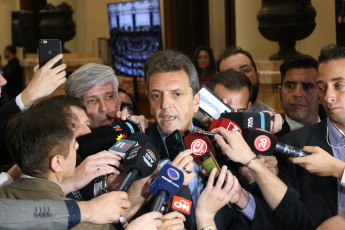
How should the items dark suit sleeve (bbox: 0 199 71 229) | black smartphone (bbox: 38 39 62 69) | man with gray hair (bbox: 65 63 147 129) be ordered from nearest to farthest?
dark suit sleeve (bbox: 0 199 71 229)
black smartphone (bbox: 38 39 62 69)
man with gray hair (bbox: 65 63 147 129)

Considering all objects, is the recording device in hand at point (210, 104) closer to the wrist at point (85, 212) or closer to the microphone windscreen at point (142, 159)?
the microphone windscreen at point (142, 159)

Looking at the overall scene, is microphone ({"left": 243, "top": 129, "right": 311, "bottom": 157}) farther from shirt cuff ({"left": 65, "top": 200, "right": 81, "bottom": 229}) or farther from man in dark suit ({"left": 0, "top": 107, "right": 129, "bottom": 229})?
shirt cuff ({"left": 65, "top": 200, "right": 81, "bottom": 229})

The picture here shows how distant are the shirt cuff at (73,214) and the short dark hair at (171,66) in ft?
3.02

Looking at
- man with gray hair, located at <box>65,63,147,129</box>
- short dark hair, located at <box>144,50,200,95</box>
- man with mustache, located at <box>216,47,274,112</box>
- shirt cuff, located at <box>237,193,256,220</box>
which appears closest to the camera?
shirt cuff, located at <box>237,193,256,220</box>

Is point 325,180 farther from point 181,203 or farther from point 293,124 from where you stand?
point 293,124

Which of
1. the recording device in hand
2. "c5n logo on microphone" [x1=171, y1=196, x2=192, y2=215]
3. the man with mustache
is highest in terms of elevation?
the man with mustache

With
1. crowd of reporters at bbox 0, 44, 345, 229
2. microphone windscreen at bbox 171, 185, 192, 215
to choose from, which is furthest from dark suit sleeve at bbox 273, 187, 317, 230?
microphone windscreen at bbox 171, 185, 192, 215

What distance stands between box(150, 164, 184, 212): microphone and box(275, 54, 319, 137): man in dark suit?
58.5 inches

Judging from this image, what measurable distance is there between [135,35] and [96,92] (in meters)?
5.17

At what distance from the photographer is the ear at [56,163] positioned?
186 centimetres

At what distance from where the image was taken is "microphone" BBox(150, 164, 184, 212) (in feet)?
6.09

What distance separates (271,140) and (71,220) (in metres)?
0.84

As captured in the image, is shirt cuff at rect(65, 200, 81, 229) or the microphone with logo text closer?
shirt cuff at rect(65, 200, 81, 229)

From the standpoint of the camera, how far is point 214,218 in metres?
2.31
